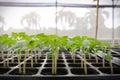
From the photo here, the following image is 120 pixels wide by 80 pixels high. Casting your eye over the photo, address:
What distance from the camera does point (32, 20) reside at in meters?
4.32

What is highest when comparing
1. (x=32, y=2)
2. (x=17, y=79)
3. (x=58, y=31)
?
(x=32, y=2)

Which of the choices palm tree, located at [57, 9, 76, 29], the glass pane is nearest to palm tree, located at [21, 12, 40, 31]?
the glass pane

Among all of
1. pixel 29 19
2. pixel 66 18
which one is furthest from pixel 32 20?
pixel 66 18

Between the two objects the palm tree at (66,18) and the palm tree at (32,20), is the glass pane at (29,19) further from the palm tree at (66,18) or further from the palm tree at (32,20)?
the palm tree at (66,18)

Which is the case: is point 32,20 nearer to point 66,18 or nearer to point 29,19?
point 29,19

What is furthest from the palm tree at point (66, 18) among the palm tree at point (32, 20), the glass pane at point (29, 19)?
the palm tree at point (32, 20)

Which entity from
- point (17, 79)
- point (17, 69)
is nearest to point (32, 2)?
point (17, 69)

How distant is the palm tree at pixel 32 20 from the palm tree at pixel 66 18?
48 centimetres

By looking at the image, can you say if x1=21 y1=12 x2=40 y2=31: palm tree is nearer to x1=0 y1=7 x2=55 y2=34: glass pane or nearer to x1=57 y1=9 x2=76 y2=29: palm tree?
x1=0 y1=7 x2=55 y2=34: glass pane

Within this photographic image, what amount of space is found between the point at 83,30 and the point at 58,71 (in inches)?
116

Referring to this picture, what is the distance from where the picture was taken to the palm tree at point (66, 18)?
430cm

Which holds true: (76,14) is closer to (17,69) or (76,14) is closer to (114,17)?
(114,17)

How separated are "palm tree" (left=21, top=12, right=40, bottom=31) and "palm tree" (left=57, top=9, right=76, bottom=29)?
481 mm

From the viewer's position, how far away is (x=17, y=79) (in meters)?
1.22
